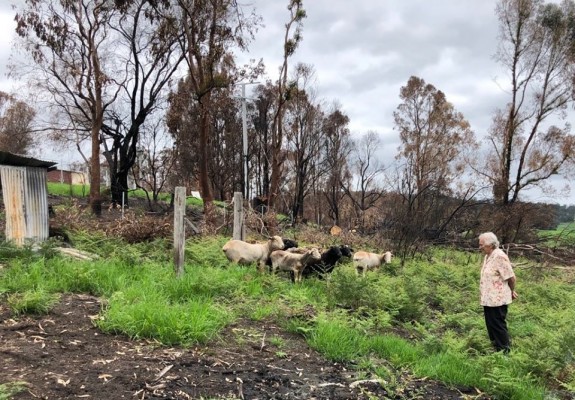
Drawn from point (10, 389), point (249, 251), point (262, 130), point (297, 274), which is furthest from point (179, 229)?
point (262, 130)

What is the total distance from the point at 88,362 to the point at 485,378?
385 cm

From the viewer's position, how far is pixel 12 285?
20.8ft

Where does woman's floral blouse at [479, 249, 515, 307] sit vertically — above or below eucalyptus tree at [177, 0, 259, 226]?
below

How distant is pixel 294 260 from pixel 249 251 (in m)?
0.99

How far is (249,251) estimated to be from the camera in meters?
10.3

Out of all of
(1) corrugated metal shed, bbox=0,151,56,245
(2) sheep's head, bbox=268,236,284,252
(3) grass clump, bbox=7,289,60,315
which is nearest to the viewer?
(3) grass clump, bbox=7,289,60,315

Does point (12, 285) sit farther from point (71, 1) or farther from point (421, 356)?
point (71, 1)

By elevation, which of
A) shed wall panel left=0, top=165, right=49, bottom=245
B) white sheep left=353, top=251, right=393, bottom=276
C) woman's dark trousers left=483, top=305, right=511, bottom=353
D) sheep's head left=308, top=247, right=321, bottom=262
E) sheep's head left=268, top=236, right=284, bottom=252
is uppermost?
shed wall panel left=0, top=165, right=49, bottom=245

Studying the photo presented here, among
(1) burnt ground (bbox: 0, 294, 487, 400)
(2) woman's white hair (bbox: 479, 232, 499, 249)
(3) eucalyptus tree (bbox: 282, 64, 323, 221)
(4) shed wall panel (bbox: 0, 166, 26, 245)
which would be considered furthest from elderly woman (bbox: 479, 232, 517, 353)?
(3) eucalyptus tree (bbox: 282, 64, 323, 221)

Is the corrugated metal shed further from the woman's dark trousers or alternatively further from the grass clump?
the woman's dark trousers

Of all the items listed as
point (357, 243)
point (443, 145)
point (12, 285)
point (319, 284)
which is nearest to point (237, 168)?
point (443, 145)

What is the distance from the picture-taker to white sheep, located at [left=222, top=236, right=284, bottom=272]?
1022 centimetres

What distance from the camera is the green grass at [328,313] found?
5348 mm

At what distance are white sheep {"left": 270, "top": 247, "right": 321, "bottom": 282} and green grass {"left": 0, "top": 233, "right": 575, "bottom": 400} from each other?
0.93ft
